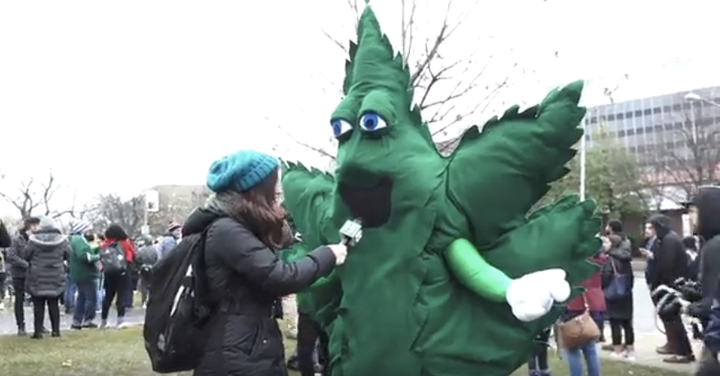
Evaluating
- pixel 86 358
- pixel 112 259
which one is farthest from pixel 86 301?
pixel 86 358

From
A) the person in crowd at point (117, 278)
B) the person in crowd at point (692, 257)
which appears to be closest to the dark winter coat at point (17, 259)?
the person in crowd at point (117, 278)

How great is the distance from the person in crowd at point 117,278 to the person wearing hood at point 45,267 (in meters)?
1.09

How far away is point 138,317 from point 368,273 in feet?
40.9

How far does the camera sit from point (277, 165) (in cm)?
395

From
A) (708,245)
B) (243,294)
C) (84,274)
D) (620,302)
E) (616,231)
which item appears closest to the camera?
(243,294)

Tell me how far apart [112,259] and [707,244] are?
9.16m

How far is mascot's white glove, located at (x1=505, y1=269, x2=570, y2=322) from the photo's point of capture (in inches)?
161

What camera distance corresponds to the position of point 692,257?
33.7 ft

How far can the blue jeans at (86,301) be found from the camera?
13.0 metres

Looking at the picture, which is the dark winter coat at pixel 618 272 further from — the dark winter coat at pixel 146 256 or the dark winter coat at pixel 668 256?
the dark winter coat at pixel 146 256

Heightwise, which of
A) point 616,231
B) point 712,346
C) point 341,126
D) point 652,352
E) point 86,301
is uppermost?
point 341,126

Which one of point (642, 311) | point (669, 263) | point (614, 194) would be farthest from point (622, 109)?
point (669, 263)

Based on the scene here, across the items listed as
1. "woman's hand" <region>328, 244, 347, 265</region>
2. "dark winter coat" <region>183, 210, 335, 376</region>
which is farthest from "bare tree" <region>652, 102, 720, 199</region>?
"dark winter coat" <region>183, 210, 335, 376</region>

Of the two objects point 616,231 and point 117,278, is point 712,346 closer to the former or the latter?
point 616,231
